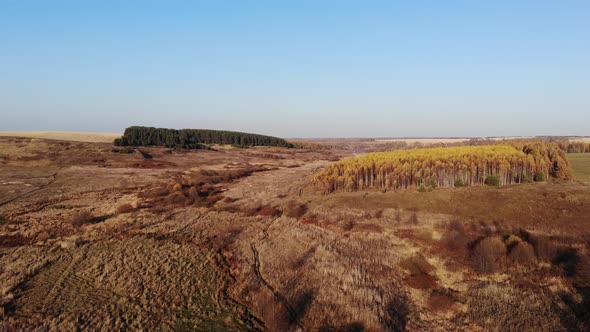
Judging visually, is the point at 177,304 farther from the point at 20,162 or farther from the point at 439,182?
the point at 20,162

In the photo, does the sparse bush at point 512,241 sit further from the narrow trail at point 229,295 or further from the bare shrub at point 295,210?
the bare shrub at point 295,210

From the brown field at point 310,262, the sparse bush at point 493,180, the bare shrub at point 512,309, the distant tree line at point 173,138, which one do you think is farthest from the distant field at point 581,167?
the distant tree line at point 173,138

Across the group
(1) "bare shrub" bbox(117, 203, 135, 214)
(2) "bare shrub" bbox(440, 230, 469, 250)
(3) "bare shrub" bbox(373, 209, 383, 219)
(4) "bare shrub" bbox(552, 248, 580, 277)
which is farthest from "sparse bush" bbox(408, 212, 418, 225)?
(1) "bare shrub" bbox(117, 203, 135, 214)

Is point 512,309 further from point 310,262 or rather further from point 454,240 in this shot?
point 310,262

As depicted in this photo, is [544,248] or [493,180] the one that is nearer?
[544,248]

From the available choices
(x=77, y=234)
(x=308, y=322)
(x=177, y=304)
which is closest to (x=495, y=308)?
(x=308, y=322)

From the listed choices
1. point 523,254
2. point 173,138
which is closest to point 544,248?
point 523,254
